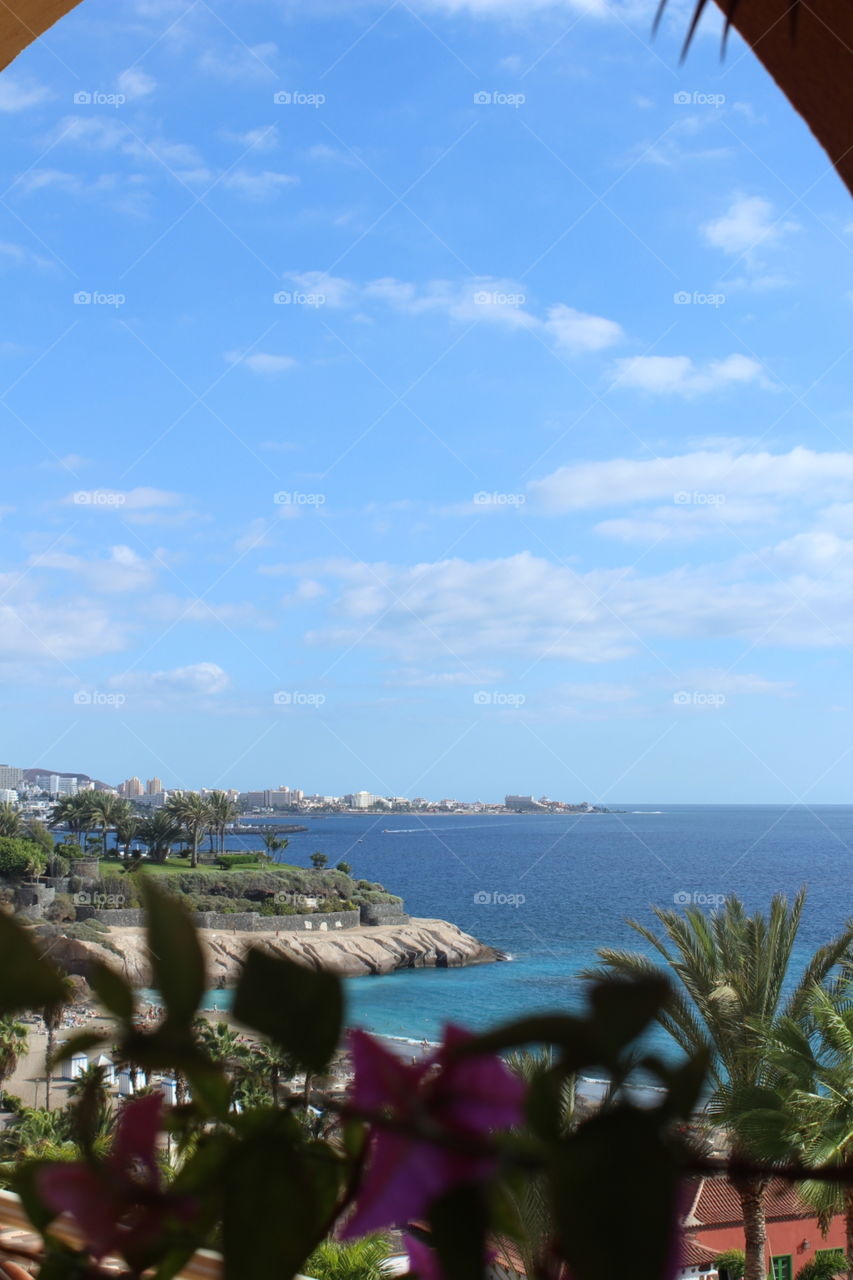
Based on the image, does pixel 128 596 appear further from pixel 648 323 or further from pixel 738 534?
pixel 738 534

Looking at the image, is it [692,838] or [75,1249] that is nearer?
[75,1249]

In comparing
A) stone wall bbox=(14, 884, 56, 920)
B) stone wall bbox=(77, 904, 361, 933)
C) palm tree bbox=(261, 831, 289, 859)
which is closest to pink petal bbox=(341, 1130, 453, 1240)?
stone wall bbox=(77, 904, 361, 933)

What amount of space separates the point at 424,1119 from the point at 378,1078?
1 cm

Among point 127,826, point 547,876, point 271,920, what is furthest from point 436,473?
point 127,826

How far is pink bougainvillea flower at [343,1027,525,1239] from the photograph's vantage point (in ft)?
0.57

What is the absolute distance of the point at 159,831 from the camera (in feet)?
70.9

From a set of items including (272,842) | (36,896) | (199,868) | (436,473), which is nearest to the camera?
(36,896)

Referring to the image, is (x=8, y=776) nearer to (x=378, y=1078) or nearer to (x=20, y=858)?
→ (x=20, y=858)

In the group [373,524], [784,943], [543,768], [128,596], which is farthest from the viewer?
[543,768]

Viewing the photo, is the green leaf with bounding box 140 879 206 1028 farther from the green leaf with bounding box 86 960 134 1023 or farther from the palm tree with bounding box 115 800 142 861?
the palm tree with bounding box 115 800 142 861

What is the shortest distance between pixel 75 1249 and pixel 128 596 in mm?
60326

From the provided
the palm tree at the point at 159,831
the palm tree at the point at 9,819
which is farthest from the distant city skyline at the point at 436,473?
the palm tree at the point at 159,831

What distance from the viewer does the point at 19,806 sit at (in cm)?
2097

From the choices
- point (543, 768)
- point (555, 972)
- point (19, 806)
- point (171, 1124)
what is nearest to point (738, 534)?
point (543, 768)
